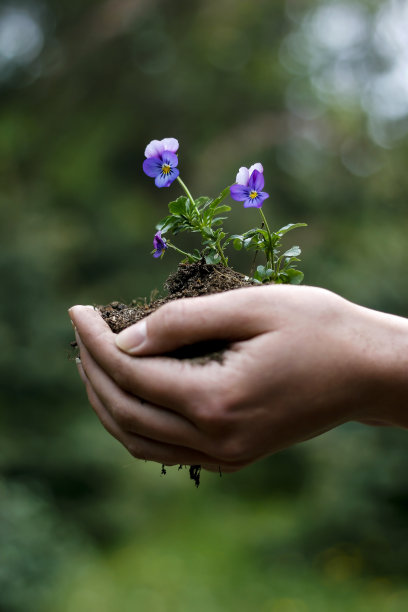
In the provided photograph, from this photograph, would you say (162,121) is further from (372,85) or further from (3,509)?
(3,509)

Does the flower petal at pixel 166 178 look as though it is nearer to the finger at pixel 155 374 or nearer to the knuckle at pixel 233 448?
the finger at pixel 155 374

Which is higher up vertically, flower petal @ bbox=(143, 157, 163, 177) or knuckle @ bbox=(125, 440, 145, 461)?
flower petal @ bbox=(143, 157, 163, 177)

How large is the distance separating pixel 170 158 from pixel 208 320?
0.64 m

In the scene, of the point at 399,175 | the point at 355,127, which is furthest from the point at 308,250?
the point at 355,127

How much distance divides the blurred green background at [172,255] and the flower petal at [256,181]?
376 cm

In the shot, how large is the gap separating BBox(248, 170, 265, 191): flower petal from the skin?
1.49 ft

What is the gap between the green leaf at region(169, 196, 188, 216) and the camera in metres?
1.72

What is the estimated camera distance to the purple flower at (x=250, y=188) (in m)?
1.73

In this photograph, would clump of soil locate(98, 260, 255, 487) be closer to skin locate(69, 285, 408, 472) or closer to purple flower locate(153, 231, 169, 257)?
purple flower locate(153, 231, 169, 257)

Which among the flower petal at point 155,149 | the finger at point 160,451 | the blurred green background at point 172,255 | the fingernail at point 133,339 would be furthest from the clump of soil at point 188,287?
the blurred green background at point 172,255

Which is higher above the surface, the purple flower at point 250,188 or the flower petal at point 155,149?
the flower petal at point 155,149

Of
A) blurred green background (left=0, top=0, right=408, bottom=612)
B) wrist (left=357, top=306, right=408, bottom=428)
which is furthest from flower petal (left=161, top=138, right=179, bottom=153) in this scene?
blurred green background (left=0, top=0, right=408, bottom=612)

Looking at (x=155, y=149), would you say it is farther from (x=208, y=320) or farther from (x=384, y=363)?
(x=384, y=363)

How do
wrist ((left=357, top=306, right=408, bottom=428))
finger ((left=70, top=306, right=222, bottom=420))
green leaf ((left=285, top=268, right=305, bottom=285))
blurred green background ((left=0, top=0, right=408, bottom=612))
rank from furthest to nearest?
blurred green background ((left=0, top=0, right=408, bottom=612)) < green leaf ((left=285, top=268, right=305, bottom=285)) < wrist ((left=357, top=306, right=408, bottom=428)) < finger ((left=70, top=306, right=222, bottom=420))
